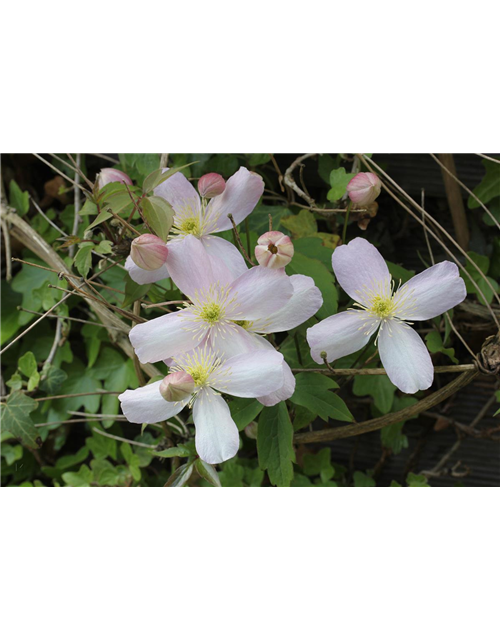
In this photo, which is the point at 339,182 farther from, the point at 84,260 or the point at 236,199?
the point at 84,260

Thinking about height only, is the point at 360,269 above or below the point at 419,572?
above

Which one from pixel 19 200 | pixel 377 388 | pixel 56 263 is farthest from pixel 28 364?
pixel 377 388

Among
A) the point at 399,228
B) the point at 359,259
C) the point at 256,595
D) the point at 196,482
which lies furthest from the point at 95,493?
the point at 399,228

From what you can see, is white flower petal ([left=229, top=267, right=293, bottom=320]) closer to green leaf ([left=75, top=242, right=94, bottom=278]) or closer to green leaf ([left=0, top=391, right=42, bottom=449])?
green leaf ([left=75, top=242, right=94, bottom=278])

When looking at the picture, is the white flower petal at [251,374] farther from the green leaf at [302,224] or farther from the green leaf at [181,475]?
the green leaf at [302,224]

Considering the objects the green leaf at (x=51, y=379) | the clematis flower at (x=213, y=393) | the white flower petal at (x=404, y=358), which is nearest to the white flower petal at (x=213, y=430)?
the clematis flower at (x=213, y=393)

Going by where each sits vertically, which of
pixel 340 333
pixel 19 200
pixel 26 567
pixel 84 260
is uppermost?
pixel 19 200

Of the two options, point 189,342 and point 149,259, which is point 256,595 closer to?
point 189,342
